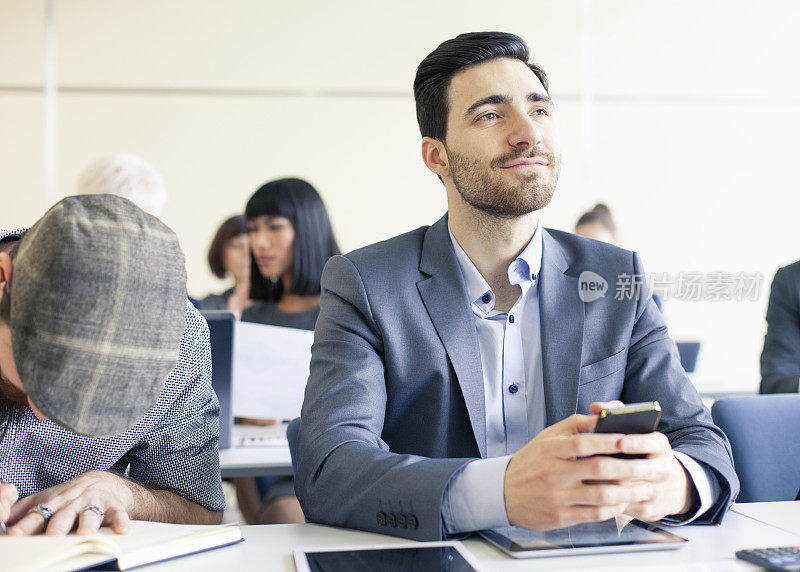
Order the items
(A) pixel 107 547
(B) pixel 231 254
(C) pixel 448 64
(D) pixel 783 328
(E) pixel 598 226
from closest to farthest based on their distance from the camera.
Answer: (A) pixel 107 547
(C) pixel 448 64
(D) pixel 783 328
(E) pixel 598 226
(B) pixel 231 254

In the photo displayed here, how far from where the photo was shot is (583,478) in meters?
1.09

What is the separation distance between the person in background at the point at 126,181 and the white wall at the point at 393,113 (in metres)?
2.56

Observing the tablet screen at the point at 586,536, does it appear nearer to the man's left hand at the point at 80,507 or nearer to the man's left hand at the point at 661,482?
the man's left hand at the point at 661,482

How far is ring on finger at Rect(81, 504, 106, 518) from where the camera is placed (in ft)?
3.77

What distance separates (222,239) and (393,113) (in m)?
1.60

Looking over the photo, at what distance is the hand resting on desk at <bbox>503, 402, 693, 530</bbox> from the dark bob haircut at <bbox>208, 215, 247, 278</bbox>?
13.1 feet

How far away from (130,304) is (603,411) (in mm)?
626

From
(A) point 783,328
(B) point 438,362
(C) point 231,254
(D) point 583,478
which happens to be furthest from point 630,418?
(C) point 231,254

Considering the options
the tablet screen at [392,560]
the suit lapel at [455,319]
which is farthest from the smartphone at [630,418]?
the suit lapel at [455,319]

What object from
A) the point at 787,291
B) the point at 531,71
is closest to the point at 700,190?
the point at 787,291

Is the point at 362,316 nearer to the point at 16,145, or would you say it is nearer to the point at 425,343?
the point at 425,343

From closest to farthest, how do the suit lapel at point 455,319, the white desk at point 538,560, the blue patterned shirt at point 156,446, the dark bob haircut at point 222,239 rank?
the white desk at point 538,560 < the blue patterned shirt at point 156,446 < the suit lapel at point 455,319 < the dark bob haircut at point 222,239

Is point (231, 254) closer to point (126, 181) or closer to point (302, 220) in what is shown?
point (302, 220)

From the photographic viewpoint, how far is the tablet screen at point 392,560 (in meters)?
1.01
